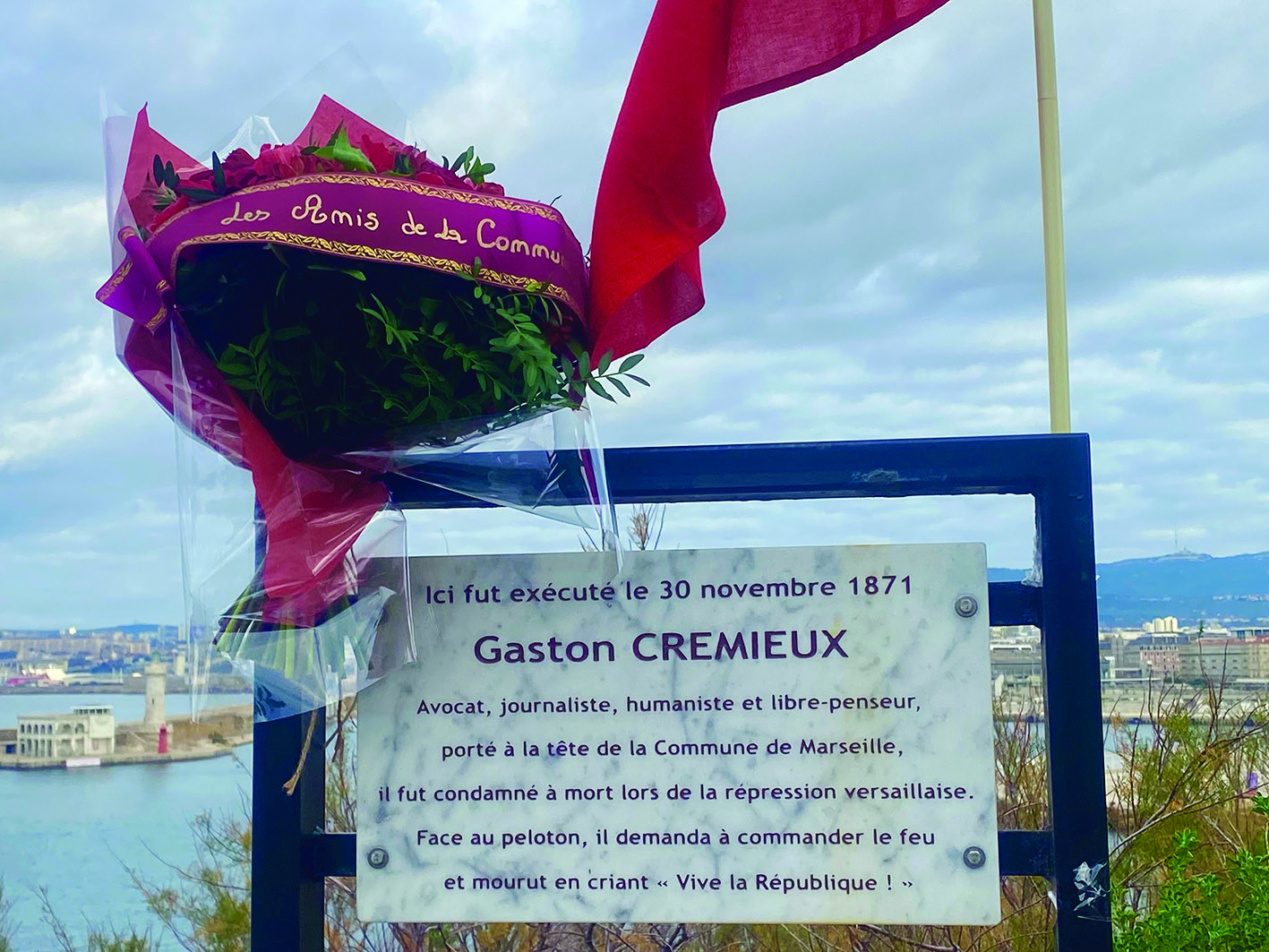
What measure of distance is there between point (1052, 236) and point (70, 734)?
657cm

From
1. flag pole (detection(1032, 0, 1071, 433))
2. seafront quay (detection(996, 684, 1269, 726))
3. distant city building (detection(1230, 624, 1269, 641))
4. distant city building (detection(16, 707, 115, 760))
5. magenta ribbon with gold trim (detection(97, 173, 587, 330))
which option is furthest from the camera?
distant city building (detection(16, 707, 115, 760))

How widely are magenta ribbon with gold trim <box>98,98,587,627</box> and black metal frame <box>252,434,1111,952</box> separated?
228 millimetres

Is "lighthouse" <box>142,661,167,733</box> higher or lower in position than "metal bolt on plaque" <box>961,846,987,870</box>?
higher

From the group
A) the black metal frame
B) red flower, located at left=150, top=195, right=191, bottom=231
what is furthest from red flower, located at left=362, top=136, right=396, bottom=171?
the black metal frame

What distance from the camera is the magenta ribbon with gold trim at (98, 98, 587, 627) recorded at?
5.35 ft

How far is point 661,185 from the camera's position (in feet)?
6.09

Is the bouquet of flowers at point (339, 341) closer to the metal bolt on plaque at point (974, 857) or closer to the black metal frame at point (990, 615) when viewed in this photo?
the black metal frame at point (990, 615)

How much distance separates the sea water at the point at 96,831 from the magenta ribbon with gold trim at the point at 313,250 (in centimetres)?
305

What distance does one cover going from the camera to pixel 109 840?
17.3 ft

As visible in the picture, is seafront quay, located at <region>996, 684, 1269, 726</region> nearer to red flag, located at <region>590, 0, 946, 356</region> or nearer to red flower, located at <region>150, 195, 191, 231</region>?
red flag, located at <region>590, 0, 946, 356</region>

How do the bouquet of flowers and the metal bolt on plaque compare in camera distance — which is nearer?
the bouquet of flowers

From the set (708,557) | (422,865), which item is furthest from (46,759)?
(708,557)

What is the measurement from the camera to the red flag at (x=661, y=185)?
1841 mm

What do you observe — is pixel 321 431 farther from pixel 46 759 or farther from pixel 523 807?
pixel 46 759
